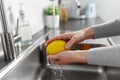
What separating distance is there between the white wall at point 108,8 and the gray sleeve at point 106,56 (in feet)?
5.21

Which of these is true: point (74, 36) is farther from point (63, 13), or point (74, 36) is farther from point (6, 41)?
point (63, 13)

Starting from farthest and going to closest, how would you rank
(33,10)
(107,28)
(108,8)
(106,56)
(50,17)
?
(108,8) < (50,17) < (33,10) < (107,28) < (106,56)

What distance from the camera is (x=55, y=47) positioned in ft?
3.13

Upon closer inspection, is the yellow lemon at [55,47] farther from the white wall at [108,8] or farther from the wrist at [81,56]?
the white wall at [108,8]

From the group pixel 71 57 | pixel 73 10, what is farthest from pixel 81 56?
pixel 73 10

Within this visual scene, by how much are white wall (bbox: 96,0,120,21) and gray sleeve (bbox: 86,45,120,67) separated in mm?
1588

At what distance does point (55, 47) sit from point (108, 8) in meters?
1.55

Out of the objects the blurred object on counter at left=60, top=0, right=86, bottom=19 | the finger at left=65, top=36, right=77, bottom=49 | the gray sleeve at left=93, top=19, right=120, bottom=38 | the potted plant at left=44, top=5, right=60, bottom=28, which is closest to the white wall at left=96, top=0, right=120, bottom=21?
the blurred object on counter at left=60, top=0, right=86, bottom=19

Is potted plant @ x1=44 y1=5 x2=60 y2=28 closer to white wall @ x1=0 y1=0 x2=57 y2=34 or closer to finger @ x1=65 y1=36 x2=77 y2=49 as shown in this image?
white wall @ x1=0 y1=0 x2=57 y2=34

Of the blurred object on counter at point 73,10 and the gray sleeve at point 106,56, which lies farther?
the blurred object on counter at point 73,10

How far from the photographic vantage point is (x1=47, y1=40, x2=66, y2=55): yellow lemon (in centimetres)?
95

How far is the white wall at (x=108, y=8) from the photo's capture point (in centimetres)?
229

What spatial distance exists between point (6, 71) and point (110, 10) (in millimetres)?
1841

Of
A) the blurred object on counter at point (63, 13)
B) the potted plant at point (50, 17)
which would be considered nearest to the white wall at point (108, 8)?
the blurred object on counter at point (63, 13)
